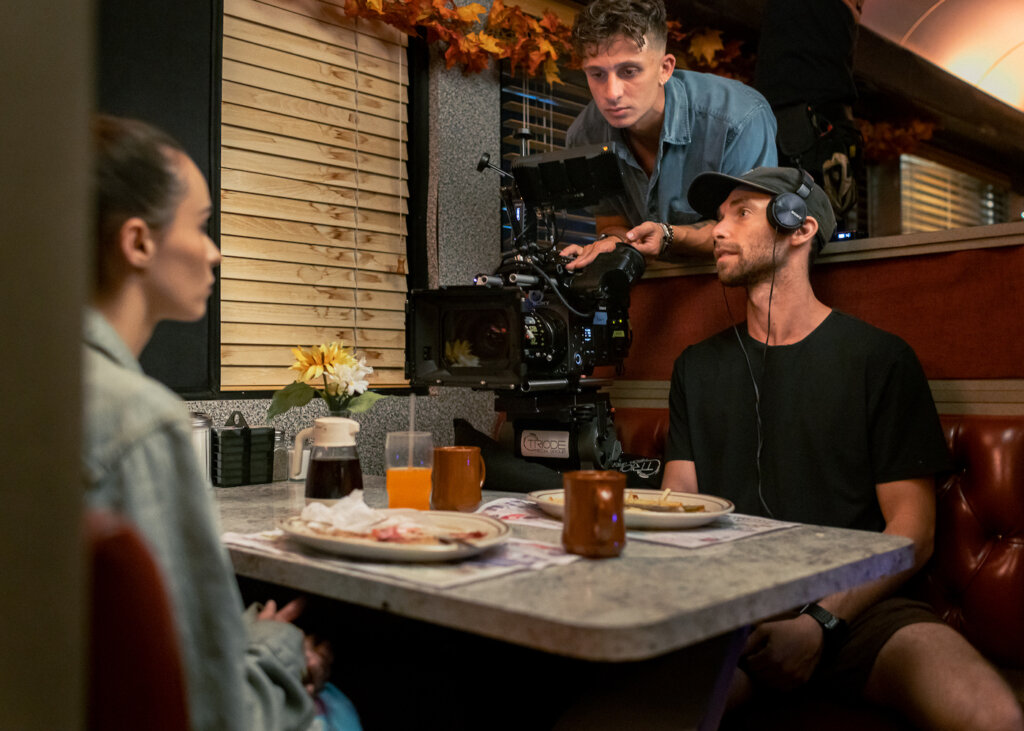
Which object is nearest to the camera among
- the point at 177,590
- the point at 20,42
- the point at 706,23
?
the point at 20,42

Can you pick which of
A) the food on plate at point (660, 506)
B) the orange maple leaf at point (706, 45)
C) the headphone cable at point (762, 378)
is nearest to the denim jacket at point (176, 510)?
the food on plate at point (660, 506)

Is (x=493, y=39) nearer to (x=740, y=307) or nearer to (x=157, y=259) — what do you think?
(x=740, y=307)

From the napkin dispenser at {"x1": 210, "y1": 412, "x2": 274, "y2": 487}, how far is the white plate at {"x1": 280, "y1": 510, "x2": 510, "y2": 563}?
87cm

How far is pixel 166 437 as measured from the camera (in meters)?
0.75

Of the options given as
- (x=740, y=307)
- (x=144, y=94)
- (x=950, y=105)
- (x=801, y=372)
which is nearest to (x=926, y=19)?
(x=950, y=105)

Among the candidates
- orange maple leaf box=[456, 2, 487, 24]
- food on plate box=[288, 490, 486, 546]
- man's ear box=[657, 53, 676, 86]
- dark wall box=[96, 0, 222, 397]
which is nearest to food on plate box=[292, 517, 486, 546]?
food on plate box=[288, 490, 486, 546]

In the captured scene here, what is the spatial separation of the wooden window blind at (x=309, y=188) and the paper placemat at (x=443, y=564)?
1.28 m

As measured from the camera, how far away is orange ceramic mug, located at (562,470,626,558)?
1117mm

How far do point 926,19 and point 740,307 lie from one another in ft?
12.2

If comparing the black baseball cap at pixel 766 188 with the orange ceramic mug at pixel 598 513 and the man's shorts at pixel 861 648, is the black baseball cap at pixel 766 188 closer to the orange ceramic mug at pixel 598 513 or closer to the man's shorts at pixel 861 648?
the man's shorts at pixel 861 648

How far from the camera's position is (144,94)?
226cm

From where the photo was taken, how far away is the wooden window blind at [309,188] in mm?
2426

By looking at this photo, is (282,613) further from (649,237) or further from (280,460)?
(649,237)

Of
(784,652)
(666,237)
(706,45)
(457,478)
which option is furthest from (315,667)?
(706,45)
